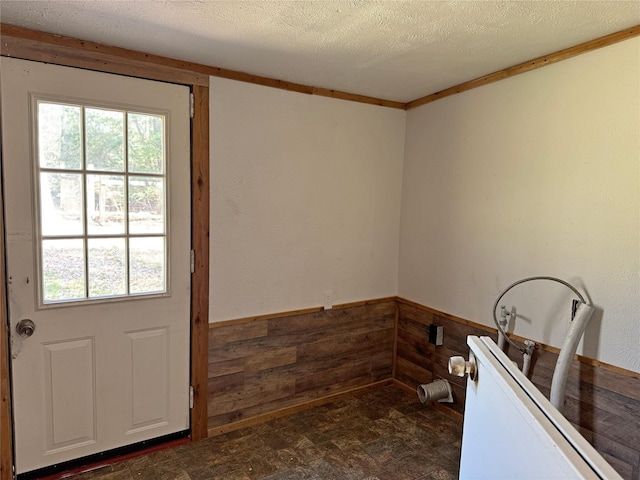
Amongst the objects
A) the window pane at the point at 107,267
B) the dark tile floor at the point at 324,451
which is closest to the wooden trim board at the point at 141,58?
the window pane at the point at 107,267

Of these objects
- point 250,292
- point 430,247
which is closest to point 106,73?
point 250,292

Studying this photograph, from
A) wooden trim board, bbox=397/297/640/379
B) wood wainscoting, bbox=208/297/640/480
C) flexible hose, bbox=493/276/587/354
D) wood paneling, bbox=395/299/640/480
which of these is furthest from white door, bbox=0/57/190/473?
wood paneling, bbox=395/299/640/480

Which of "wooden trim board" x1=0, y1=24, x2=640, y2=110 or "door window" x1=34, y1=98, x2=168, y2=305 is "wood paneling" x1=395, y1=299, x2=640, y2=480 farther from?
"door window" x1=34, y1=98, x2=168, y2=305

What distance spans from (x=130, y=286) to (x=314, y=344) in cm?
132

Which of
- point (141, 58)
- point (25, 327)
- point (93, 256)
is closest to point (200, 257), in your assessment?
point (93, 256)

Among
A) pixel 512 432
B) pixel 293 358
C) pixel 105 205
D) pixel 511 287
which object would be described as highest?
pixel 105 205

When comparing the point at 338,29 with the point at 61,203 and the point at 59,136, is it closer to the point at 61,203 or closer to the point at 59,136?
the point at 59,136

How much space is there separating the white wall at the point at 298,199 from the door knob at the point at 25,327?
91cm

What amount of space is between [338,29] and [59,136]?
4.81 feet

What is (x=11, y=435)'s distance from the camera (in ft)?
6.75

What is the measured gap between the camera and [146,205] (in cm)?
230

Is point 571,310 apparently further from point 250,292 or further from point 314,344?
point 250,292

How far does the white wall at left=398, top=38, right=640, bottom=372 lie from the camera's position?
1948 mm

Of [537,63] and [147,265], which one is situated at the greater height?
[537,63]
